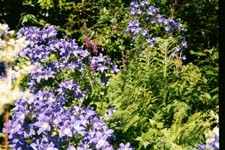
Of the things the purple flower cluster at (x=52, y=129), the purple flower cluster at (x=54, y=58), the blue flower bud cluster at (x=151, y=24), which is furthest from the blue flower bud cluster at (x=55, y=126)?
the blue flower bud cluster at (x=151, y=24)

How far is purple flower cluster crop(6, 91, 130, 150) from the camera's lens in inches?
108

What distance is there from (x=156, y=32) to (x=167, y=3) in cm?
98

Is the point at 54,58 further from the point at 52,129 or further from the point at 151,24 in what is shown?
the point at 151,24

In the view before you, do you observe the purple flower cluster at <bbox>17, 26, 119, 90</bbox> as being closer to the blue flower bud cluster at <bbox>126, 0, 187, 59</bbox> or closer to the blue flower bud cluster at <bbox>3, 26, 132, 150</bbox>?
the blue flower bud cluster at <bbox>3, 26, 132, 150</bbox>

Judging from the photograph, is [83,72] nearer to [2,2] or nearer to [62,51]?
[62,51]

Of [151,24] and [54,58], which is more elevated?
[151,24]

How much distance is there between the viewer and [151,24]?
17.5ft

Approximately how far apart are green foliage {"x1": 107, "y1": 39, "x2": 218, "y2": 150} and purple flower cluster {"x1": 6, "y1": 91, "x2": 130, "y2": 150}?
433 mm

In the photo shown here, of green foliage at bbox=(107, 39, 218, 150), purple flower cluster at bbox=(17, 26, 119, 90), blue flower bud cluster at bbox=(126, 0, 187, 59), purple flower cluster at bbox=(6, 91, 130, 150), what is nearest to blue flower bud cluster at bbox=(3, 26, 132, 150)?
purple flower cluster at bbox=(6, 91, 130, 150)

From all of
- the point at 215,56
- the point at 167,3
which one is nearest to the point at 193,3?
the point at 167,3

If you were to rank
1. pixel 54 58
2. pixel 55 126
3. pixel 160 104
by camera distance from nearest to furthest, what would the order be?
pixel 55 126 < pixel 54 58 < pixel 160 104

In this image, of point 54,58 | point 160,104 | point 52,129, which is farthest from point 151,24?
point 52,129

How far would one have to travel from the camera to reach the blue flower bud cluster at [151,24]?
5.05m

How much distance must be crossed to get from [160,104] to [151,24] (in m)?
1.55
